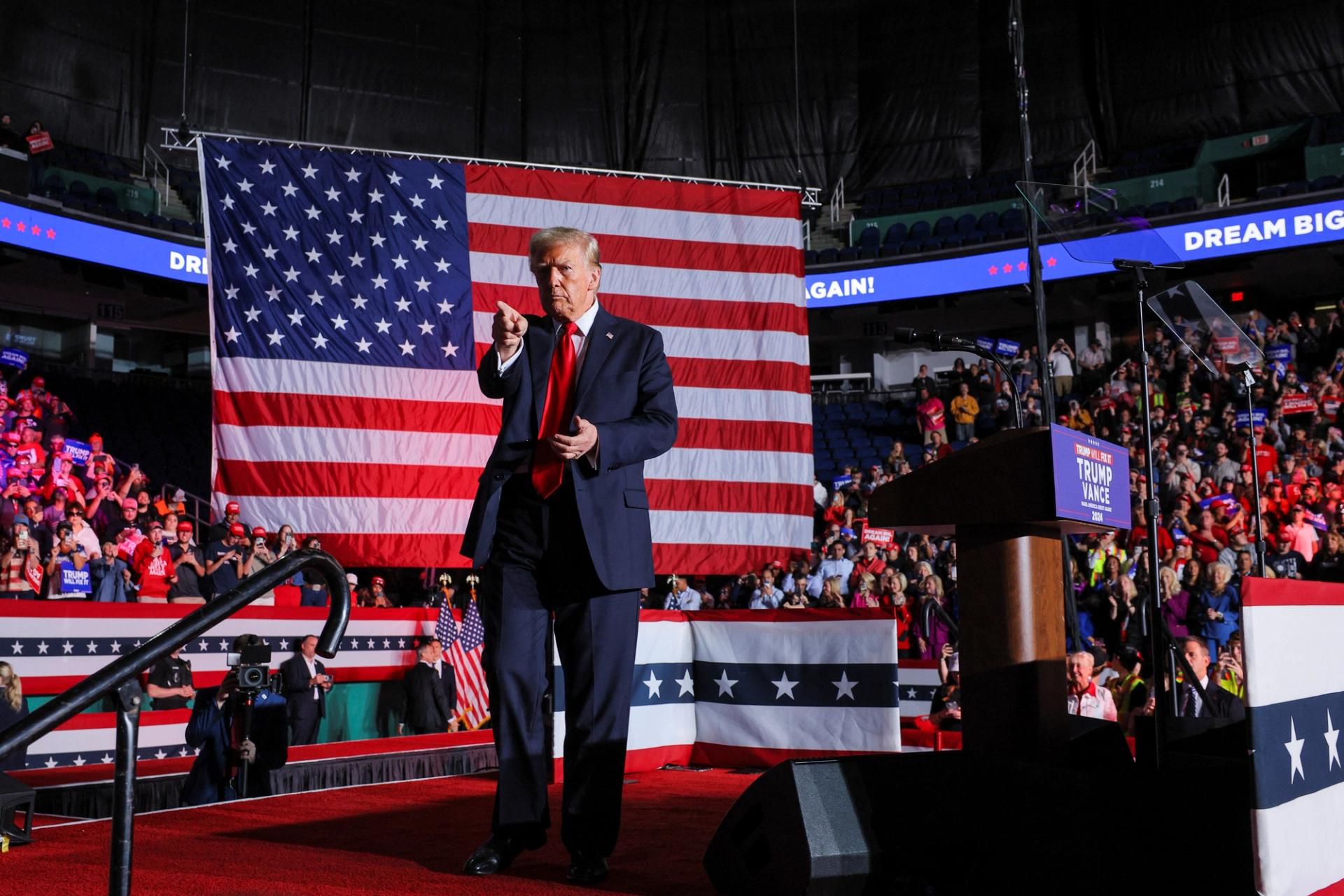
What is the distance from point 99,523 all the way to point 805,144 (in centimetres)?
1558

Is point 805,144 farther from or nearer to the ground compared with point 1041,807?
farther from the ground

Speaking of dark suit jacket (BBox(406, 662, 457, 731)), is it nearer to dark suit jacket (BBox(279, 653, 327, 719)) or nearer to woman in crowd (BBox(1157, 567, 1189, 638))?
dark suit jacket (BBox(279, 653, 327, 719))

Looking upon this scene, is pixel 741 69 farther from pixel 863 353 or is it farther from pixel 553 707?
pixel 553 707

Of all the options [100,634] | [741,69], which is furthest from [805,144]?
[100,634]

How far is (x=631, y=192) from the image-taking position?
1081 cm

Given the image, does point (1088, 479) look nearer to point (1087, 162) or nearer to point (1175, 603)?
point (1175, 603)

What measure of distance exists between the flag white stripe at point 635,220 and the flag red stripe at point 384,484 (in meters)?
2.29

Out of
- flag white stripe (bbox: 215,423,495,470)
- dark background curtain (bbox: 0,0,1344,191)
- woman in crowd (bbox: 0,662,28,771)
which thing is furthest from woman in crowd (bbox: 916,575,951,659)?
dark background curtain (bbox: 0,0,1344,191)

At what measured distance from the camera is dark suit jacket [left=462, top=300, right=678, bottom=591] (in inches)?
111

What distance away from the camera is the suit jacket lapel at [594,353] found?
296 centimetres

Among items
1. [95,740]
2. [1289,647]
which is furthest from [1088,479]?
[95,740]

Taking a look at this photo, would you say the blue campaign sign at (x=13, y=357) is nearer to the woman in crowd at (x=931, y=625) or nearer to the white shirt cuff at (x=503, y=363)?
the woman in crowd at (x=931, y=625)

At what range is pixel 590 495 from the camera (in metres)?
2.83

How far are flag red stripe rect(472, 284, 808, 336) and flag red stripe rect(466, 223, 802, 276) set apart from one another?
32cm
